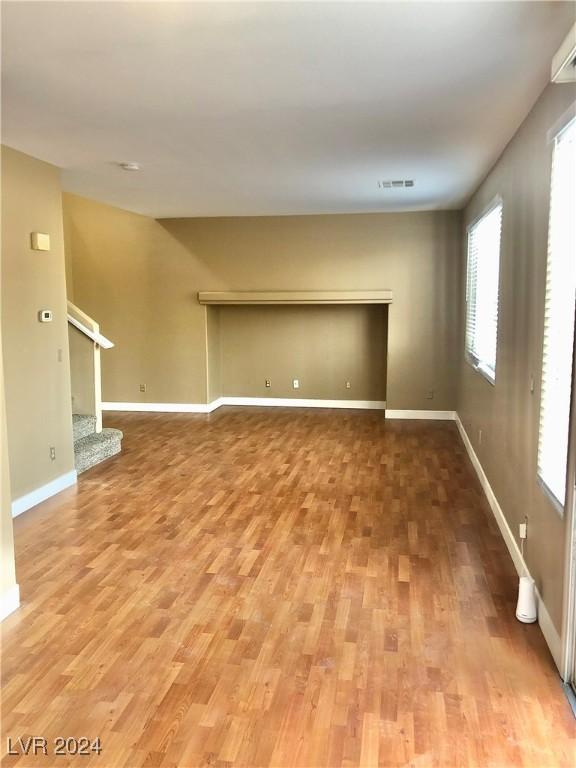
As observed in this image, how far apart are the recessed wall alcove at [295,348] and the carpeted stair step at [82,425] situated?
89.5 inches

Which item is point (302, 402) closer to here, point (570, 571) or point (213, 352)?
point (213, 352)

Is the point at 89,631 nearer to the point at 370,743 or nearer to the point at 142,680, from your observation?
the point at 142,680

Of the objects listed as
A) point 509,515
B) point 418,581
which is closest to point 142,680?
point 418,581

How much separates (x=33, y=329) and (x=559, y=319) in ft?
12.1

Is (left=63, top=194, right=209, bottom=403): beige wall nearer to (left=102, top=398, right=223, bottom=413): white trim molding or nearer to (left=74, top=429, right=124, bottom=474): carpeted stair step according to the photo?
(left=102, top=398, right=223, bottom=413): white trim molding

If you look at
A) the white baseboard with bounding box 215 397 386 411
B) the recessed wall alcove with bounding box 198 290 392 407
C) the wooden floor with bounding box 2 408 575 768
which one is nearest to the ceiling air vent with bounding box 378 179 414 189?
the recessed wall alcove with bounding box 198 290 392 407

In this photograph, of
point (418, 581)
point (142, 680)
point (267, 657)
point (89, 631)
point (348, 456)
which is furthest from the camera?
point (348, 456)

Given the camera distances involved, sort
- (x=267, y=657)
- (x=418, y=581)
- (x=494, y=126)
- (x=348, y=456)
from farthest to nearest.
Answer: (x=348, y=456)
(x=494, y=126)
(x=418, y=581)
(x=267, y=657)

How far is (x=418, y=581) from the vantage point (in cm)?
333

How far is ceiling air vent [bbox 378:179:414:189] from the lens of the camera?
5.47m

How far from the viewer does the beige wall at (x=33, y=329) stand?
4.31 meters

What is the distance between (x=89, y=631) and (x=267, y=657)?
2.86 feet

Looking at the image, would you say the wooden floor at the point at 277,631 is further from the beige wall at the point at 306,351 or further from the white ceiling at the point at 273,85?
the beige wall at the point at 306,351


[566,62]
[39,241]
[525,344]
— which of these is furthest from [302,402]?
[566,62]
